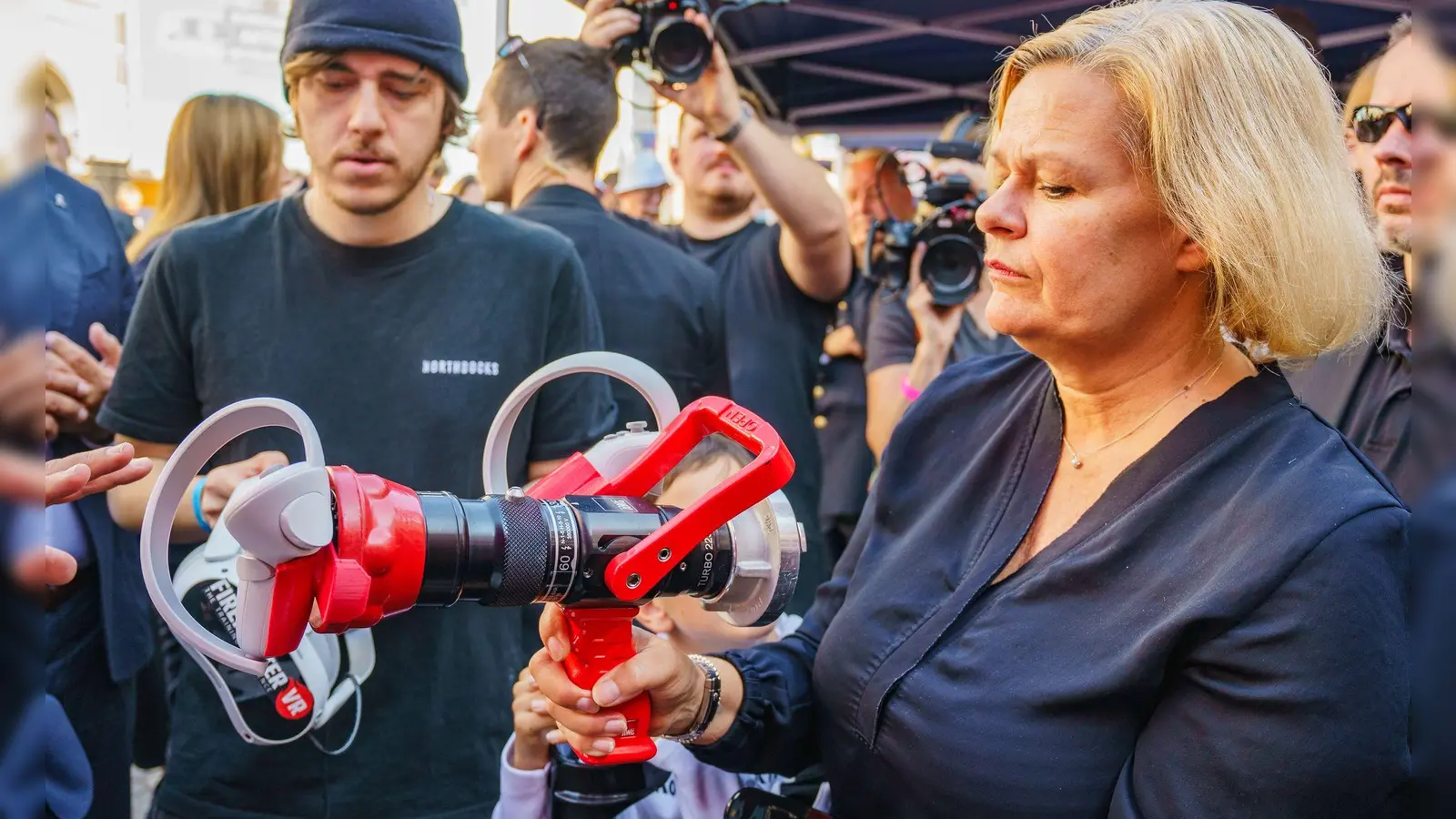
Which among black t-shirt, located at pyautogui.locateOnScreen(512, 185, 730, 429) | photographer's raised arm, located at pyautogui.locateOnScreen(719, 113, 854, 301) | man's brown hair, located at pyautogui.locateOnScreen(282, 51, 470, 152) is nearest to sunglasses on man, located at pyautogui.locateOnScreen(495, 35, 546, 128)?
black t-shirt, located at pyautogui.locateOnScreen(512, 185, 730, 429)

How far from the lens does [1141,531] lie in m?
1.43

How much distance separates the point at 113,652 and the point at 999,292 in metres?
2.05

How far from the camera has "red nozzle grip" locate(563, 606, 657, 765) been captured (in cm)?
142

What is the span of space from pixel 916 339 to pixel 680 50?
1.46 m

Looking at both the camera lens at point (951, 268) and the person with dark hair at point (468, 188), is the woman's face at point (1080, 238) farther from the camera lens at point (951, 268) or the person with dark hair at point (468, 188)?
the person with dark hair at point (468, 188)

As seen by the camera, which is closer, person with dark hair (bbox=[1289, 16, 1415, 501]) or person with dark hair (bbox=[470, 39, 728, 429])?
person with dark hair (bbox=[1289, 16, 1415, 501])

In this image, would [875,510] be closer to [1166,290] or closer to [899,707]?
[899,707]

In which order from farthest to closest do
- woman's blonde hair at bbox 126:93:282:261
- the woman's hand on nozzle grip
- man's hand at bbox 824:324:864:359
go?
man's hand at bbox 824:324:864:359, woman's blonde hair at bbox 126:93:282:261, the woman's hand on nozzle grip

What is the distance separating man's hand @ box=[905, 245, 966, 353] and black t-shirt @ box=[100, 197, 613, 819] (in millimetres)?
1831

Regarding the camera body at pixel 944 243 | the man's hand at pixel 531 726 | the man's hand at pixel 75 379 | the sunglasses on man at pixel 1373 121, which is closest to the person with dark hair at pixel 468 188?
the camera body at pixel 944 243

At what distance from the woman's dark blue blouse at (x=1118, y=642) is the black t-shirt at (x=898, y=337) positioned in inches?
83.1

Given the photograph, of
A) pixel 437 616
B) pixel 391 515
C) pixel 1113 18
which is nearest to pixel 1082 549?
pixel 1113 18

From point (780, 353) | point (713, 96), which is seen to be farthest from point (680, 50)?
point (780, 353)

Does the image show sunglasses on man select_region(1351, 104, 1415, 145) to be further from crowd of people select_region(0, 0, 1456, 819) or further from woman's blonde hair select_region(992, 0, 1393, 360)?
woman's blonde hair select_region(992, 0, 1393, 360)
